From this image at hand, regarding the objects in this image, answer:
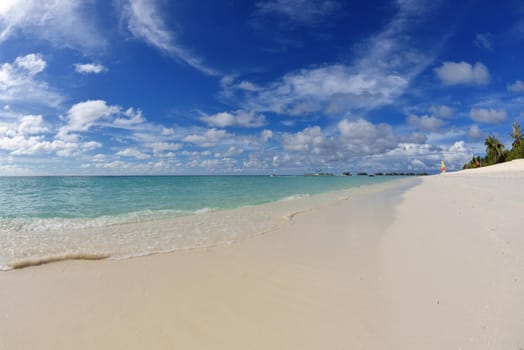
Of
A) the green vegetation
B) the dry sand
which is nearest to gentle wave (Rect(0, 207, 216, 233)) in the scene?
A: the dry sand

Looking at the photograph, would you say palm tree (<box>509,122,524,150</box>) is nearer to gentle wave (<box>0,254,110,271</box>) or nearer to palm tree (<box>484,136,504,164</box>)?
palm tree (<box>484,136,504,164</box>)

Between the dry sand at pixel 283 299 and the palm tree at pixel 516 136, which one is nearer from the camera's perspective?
the dry sand at pixel 283 299

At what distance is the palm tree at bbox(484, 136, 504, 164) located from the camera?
69750mm

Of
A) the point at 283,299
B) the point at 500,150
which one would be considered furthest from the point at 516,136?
the point at 283,299

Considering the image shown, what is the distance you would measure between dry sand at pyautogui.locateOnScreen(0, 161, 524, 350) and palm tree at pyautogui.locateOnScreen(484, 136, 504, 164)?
3631 inches

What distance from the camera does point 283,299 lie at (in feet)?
10.3

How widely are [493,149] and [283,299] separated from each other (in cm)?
10025

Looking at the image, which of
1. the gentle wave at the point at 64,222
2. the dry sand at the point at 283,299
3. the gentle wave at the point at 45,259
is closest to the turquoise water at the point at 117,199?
the gentle wave at the point at 64,222

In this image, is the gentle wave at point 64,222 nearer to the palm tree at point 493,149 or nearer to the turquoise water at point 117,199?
the turquoise water at point 117,199

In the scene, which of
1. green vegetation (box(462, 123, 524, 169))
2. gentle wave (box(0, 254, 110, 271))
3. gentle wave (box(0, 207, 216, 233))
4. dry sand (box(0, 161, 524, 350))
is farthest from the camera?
green vegetation (box(462, 123, 524, 169))

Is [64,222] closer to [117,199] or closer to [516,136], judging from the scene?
[117,199]

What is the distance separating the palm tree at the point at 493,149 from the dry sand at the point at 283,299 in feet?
303

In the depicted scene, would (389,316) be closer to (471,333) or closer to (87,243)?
(471,333)

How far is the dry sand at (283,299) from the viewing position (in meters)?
2.38
